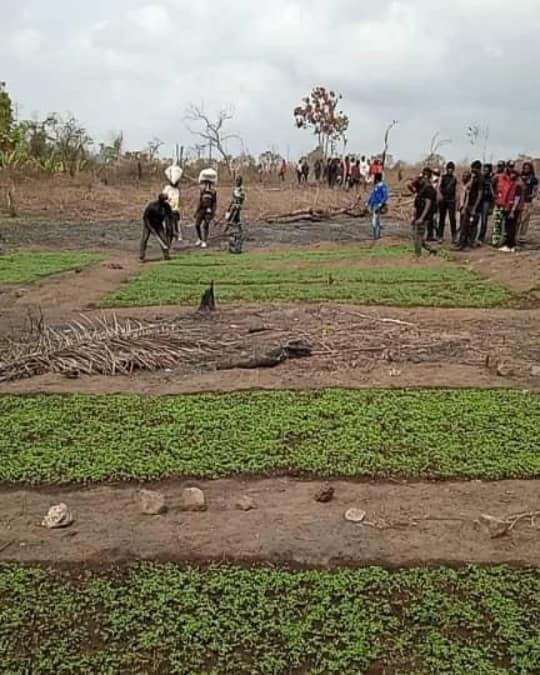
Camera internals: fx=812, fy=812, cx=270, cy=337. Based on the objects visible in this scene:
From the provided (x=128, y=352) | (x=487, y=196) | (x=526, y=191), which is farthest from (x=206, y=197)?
(x=128, y=352)

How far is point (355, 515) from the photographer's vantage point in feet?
13.4

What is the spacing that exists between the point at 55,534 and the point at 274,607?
127 centimetres

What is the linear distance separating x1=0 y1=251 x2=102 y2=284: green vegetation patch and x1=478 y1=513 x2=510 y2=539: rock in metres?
10.3

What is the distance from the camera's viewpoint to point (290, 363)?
739 centimetres

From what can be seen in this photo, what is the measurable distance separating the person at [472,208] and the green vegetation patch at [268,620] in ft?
46.0

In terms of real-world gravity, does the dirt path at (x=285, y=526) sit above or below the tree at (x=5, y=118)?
below

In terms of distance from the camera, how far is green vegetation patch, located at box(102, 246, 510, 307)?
448 inches

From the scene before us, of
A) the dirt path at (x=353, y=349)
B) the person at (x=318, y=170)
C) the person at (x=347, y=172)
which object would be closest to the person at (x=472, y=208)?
the dirt path at (x=353, y=349)

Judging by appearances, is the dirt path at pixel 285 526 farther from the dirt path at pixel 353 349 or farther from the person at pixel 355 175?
the person at pixel 355 175

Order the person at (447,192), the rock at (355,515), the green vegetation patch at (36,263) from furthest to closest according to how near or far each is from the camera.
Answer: the person at (447,192) → the green vegetation patch at (36,263) → the rock at (355,515)

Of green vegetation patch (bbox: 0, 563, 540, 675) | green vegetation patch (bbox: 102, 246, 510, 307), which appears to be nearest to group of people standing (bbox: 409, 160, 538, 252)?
green vegetation patch (bbox: 102, 246, 510, 307)

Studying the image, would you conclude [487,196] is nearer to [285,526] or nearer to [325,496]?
[325,496]

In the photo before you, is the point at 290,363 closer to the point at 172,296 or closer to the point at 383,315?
the point at 383,315

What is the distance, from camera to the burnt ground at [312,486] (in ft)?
12.4
